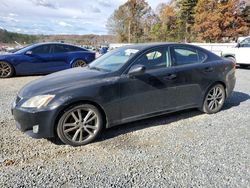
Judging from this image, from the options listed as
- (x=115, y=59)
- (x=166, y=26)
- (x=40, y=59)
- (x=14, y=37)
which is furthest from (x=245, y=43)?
(x=166, y=26)

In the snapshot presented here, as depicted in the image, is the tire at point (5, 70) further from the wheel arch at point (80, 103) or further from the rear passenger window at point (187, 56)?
the rear passenger window at point (187, 56)

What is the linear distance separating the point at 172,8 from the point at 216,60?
4806cm

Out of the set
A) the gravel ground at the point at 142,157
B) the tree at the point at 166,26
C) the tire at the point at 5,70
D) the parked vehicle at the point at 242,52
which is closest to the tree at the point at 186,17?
the tree at the point at 166,26

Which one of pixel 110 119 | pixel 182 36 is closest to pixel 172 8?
pixel 182 36

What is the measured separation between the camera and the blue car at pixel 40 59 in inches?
386

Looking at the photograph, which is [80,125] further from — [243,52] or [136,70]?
[243,52]

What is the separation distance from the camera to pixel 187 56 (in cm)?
512

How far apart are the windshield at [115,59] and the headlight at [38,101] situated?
3.78ft

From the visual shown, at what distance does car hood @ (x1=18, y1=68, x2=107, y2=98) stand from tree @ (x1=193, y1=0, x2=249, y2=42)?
3491 centimetres

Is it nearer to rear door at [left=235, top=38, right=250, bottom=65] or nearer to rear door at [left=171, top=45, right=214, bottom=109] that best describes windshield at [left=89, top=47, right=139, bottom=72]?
rear door at [left=171, top=45, right=214, bottom=109]

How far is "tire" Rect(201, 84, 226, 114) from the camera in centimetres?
540

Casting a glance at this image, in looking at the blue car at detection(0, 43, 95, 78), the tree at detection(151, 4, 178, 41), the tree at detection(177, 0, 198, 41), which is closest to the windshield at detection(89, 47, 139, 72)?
the blue car at detection(0, 43, 95, 78)

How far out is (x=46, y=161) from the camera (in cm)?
351

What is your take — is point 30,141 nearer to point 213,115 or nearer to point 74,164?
point 74,164
